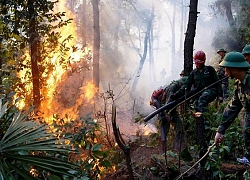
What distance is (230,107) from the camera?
13.5ft

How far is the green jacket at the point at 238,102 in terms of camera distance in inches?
151

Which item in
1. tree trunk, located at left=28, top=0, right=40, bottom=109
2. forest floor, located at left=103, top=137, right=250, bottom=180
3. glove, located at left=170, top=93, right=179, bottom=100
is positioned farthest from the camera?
tree trunk, located at left=28, top=0, right=40, bottom=109

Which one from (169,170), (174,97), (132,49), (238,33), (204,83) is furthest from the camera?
(132,49)

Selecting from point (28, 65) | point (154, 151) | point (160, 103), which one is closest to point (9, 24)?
point (28, 65)

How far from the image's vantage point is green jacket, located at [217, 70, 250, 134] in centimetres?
384

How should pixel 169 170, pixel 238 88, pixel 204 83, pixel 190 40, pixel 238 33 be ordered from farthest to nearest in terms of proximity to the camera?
1. pixel 238 33
2. pixel 190 40
3. pixel 204 83
4. pixel 169 170
5. pixel 238 88

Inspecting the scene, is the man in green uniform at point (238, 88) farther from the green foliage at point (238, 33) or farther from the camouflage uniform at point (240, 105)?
the green foliage at point (238, 33)

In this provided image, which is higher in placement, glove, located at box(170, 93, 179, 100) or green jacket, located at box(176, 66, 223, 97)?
green jacket, located at box(176, 66, 223, 97)

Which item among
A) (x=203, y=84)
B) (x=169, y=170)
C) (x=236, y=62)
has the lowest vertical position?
(x=169, y=170)

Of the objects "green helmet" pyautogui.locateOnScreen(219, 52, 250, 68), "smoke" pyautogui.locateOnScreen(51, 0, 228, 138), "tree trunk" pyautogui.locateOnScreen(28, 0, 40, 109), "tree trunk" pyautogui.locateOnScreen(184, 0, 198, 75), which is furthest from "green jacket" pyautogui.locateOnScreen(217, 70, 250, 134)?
"smoke" pyautogui.locateOnScreen(51, 0, 228, 138)

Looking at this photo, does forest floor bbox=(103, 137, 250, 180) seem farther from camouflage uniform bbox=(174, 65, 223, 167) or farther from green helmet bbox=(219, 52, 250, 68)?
camouflage uniform bbox=(174, 65, 223, 167)

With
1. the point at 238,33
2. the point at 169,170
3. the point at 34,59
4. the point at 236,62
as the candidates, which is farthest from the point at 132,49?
the point at 236,62

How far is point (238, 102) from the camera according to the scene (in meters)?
4.07

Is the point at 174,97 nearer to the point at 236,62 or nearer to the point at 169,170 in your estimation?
the point at 169,170
